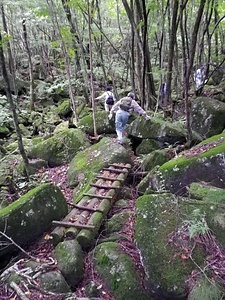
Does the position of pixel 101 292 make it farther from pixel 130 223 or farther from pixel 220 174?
pixel 220 174

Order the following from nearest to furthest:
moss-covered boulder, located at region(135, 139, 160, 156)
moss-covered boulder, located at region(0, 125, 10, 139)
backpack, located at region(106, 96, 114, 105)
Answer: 1. moss-covered boulder, located at region(135, 139, 160, 156)
2. backpack, located at region(106, 96, 114, 105)
3. moss-covered boulder, located at region(0, 125, 10, 139)

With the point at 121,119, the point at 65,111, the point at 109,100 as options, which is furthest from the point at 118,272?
the point at 65,111

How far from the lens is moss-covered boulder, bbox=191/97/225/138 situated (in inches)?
321

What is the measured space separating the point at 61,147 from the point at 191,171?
487 cm

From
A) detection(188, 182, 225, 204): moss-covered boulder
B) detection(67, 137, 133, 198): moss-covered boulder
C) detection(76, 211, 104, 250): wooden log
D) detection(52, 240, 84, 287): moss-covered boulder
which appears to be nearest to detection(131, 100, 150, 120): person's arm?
detection(67, 137, 133, 198): moss-covered boulder

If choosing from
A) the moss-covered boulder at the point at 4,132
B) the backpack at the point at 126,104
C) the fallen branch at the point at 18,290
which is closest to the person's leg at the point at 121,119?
the backpack at the point at 126,104

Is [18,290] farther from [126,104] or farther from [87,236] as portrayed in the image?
[126,104]

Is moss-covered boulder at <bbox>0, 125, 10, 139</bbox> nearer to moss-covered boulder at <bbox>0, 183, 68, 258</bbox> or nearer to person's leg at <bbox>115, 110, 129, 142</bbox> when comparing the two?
person's leg at <bbox>115, 110, 129, 142</bbox>

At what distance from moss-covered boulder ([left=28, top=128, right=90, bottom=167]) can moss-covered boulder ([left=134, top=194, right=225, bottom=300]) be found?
503 cm

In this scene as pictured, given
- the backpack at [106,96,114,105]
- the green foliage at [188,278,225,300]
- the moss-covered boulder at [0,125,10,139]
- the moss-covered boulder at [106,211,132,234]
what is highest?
the backpack at [106,96,114,105]

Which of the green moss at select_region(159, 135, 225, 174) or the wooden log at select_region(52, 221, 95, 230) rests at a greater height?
the green moss at select_region(159, 135, 225, 174)

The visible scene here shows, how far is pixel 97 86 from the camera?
20.2 m

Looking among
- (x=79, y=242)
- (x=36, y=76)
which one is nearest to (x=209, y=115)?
(x=79, y=242)

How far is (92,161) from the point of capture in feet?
25.6
